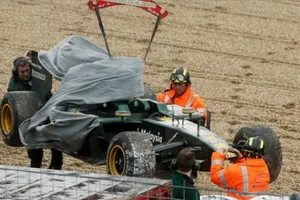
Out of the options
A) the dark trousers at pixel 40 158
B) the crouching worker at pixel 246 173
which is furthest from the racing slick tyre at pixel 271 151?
the dark trousers at pixel 40 158

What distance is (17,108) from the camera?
13625mm

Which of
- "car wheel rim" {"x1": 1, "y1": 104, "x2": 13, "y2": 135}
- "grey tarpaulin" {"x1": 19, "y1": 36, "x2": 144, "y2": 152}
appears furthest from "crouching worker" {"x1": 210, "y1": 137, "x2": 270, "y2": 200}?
"car wheel rim" {"x1": 1, "y1": 104, "x2": 13, "y2": 135}

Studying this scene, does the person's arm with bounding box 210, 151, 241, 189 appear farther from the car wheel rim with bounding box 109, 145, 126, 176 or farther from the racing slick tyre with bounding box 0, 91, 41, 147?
the racing slick tyre with bounding box 0, 91, 41, 147

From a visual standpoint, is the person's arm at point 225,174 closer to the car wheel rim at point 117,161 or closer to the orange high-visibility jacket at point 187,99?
the car wheel rim at point 117,161

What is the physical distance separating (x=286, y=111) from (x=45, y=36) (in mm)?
5853

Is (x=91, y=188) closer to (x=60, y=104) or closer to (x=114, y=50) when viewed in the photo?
(x=60, y=104)

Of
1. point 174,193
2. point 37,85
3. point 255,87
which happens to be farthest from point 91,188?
point 255,87

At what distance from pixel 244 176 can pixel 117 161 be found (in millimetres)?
1870

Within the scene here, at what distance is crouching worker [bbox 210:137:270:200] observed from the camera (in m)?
11.2

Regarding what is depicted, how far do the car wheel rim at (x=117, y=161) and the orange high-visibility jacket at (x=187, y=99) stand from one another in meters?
1.73

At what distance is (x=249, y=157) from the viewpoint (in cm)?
1143

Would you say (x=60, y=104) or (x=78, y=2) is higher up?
(x=78, y=2)

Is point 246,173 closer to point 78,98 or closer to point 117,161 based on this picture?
point 117,161

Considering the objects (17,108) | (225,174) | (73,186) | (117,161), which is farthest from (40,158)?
(73,186)
